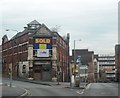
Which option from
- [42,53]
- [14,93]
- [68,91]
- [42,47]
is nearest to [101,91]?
[68,91]

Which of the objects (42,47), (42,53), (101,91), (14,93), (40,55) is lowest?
(101,91)

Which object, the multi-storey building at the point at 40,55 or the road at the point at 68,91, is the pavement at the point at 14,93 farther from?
the multi-storey building at the point at 40,55

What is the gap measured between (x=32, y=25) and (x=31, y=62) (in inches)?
537

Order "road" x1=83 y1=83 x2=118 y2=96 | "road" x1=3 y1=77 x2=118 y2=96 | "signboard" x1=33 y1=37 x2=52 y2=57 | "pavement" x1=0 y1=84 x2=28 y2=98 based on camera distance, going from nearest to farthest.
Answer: "pavement" x1=0 y1=84 x2=28 y2=98 → "road" x1=3 y1=77 x2=118 y2=96 → "road" x1=83 y1=83 x2=118 y2=96 → "signboard" x1=33 y1=37 x2=52 y2=57

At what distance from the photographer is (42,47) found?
3063 inches

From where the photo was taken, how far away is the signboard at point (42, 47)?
77500 mm

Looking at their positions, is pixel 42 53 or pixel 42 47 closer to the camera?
pixel 42 53

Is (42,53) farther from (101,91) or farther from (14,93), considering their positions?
(14,93)

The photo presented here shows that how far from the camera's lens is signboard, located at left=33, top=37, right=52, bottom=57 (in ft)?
254

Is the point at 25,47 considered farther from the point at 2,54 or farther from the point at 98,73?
the point at 98,73

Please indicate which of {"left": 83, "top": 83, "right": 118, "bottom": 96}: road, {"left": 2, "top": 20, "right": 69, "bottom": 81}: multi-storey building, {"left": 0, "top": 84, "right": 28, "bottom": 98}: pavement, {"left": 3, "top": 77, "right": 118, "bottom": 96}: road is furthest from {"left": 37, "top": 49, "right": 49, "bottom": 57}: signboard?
{"left": 0, "top": 84, "right": 28, "bottom": 98}: pavement

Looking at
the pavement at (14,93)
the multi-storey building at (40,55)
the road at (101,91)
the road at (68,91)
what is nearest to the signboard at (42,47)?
the multi-storey building at (40,55)

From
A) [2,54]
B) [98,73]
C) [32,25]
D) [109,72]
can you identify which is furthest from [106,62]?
[32,25]

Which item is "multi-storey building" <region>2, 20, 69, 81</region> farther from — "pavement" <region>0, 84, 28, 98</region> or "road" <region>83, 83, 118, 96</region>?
"pavement" <region>0, 84, 28, 98</region>
